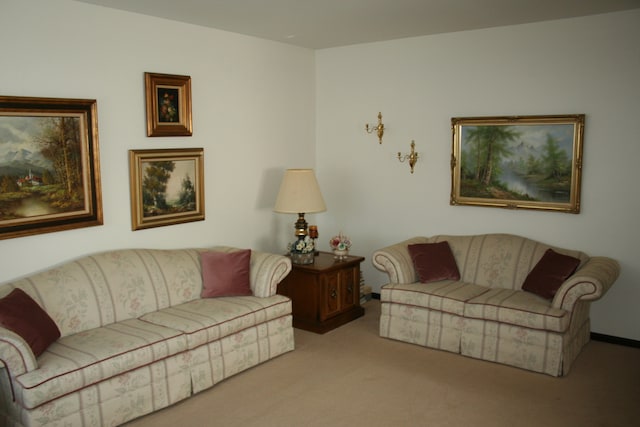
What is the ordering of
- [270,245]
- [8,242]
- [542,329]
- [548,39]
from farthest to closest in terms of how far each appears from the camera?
[270,245]
[548,39]
[542,329]
[8,242]

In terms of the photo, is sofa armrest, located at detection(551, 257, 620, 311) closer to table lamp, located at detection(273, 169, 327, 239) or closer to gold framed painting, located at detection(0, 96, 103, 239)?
table lamp, located at detection(273, 169, 327, 239)

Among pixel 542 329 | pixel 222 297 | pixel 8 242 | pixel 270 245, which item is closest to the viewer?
pixel 8 242

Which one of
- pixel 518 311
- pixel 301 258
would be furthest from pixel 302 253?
pixel 518 311

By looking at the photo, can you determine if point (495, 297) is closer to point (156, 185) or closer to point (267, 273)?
point (267, 273)

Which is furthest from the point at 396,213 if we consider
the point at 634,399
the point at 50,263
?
the point at 50,263

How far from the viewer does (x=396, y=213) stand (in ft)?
19.4

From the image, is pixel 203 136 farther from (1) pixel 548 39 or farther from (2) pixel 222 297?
(1) pixel 548 39

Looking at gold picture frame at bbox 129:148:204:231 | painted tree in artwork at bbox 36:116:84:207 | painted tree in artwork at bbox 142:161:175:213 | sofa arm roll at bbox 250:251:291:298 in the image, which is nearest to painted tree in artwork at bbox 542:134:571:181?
sofa arm roll at bbox 250:251:291:298

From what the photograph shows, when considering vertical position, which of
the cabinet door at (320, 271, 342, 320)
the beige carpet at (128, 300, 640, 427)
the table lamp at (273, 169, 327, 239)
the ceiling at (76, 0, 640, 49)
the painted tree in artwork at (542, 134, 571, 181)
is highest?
the ceiling at (76, 0, 640, 49)

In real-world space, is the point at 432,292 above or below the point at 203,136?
below

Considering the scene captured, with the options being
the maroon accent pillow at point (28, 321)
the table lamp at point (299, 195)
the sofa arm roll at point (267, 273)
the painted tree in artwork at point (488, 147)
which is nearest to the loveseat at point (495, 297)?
the painted tree in artwork at point (488, 147)

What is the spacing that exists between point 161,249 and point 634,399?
3.63 meters

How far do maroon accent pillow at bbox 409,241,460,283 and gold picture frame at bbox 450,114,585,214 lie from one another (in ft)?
1.96

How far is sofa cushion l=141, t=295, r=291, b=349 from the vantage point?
3.90 m
